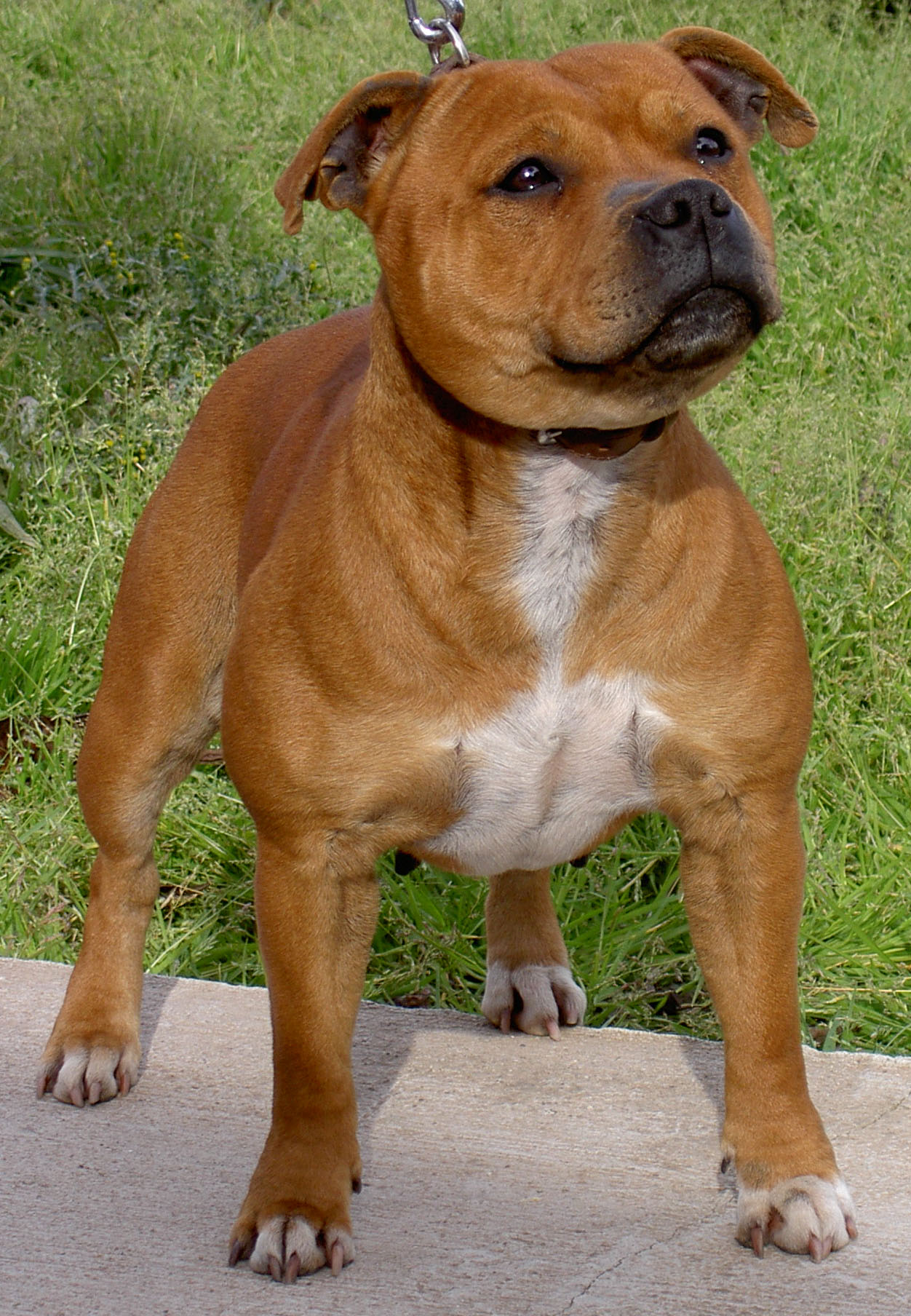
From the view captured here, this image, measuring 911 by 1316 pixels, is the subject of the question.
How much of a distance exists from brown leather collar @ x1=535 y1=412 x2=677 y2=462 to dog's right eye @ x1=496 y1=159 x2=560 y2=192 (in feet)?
1.26

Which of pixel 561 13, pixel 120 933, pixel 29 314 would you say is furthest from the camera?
pixel 561 13

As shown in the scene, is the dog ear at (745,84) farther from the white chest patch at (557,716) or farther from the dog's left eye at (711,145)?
the white chest patch at (557,716)

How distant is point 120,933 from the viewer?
3387 mm

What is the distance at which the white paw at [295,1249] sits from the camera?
2496mm

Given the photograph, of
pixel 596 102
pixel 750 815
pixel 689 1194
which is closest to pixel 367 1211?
pixel 689 1194

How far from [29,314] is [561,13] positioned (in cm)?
395

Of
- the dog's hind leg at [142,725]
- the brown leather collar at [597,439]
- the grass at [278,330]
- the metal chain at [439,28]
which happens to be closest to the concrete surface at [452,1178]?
the dog's hind leg at [142,725]

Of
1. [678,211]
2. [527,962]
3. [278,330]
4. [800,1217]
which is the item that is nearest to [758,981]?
[800,1217]

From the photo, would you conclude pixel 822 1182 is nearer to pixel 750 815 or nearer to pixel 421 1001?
pixel 750 815

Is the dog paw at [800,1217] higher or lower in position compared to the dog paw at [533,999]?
higher

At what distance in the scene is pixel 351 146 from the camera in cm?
278

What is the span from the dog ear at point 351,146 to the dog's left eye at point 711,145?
496 mm

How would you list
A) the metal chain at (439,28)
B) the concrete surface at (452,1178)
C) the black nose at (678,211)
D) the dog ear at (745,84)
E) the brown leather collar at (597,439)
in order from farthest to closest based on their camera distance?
1. the metal chain at (439,28)
2. the dog ear at (745,84)
3. the brown leather collar at (597,439)
4. the concrete surface at (452,1178)
5. the black nose at (678,211)

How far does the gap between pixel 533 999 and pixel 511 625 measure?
43.2 inches
